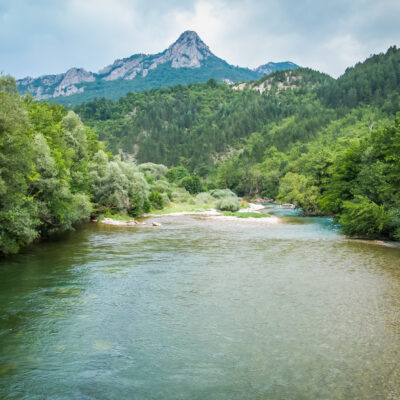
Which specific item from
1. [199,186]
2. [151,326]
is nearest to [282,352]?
[151,326]

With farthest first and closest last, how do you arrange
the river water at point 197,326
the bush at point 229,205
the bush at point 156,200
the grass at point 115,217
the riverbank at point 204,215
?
the bush at point 229,205, the bush at point 156,200, the grass at point 115,217, the riverbank at point 204,215, the river water at point 197,326

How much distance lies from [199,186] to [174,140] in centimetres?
9338

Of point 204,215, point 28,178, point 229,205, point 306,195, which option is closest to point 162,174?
point 229,205

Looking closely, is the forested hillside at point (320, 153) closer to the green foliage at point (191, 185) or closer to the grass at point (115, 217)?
the green foliage at point (191, 185)

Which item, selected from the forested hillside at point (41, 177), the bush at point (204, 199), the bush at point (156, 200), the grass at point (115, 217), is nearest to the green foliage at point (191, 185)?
the bush at point (204, 199)

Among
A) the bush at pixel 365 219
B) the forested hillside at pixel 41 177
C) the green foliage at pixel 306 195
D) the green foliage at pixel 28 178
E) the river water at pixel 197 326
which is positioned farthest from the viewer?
the green foliage at pixel 306 195

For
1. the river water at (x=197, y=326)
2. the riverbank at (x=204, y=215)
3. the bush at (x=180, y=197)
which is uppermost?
the bush at (x=180, y=197)

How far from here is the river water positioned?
10.2 meters

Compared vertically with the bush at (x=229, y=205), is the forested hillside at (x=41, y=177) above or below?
above

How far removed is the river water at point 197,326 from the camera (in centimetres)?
1023

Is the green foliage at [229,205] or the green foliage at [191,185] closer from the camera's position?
the green foliage at [229,205]

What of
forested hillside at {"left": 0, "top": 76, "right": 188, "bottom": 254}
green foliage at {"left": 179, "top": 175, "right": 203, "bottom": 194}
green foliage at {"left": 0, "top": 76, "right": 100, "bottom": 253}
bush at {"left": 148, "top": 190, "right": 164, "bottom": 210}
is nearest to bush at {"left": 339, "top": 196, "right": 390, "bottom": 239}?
forested hillside at {"left": 0, "top": 76, "right": 188, "bottom": 254}

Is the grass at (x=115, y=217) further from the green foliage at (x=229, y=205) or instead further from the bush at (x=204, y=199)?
the bush at (x=204, y=199)

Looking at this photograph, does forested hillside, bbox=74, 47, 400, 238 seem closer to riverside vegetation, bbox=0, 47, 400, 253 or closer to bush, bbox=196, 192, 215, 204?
riverside vegetation, bbox=0, 47, 400, 253
